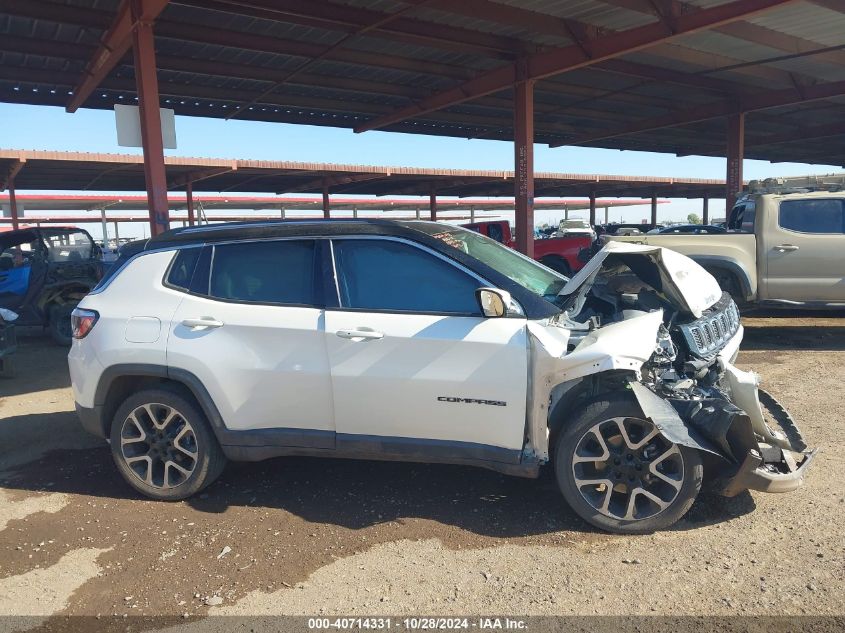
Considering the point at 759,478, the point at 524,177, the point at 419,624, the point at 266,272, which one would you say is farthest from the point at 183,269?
the point at 524,177

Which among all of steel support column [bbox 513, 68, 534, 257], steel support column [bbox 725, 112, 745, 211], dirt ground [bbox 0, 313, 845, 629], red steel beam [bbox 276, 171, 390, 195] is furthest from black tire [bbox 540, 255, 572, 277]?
red steel beam [bbox 276, 171, 390, 195]

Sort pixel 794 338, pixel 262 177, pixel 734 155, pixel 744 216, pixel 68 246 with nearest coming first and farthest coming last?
pixel 794 338 < pixel 744 216 < pixel 68 246 < pixel 734 155 < pixel 262 177

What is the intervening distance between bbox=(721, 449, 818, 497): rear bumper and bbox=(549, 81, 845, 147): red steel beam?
1617cm

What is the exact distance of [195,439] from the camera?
394cm

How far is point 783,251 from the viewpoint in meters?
7.82

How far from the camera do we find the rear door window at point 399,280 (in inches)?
142

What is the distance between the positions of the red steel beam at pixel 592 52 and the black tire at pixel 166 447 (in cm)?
988

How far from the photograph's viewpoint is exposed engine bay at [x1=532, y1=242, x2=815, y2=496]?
3303 millimetres

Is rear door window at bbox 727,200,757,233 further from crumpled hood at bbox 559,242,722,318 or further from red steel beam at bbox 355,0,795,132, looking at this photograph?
crumpled hood at bbox 559,242,722,318

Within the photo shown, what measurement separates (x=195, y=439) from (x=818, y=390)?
18.5ft

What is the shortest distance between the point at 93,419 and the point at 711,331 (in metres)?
4.13

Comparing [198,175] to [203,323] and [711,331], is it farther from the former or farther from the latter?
[711,331]

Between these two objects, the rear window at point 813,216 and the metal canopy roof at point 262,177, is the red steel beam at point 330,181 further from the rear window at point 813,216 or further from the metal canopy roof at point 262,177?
the rear window at point 813,216

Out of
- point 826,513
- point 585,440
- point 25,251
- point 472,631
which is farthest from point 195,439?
point 25,251
